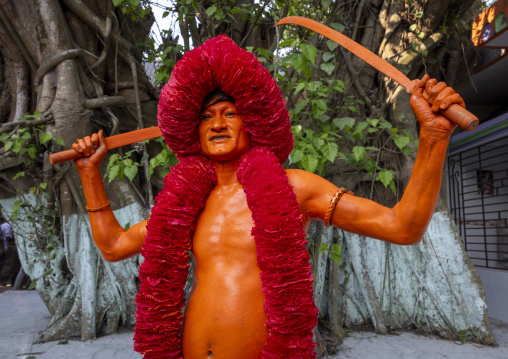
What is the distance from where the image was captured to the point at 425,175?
123cm

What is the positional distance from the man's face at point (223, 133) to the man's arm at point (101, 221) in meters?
0.46

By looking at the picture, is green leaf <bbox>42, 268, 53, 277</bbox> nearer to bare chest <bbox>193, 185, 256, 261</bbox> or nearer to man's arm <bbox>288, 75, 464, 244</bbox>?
bare chest <bbox>193, 185, 256, 261</bbox>

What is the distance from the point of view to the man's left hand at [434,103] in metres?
1.14

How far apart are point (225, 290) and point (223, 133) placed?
60 centimetres

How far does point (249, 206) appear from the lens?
4.85 feet

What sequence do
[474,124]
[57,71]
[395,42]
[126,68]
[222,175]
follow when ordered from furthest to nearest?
[126,68] → [395,42] → [57,71] → [222,175] → [474,124]

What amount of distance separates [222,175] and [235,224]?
25 centimetres

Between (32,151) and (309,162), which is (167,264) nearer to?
(309,162)

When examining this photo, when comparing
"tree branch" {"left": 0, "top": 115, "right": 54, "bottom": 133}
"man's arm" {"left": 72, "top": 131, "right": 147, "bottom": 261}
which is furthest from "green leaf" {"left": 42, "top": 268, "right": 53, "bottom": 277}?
"man's arm" {"left": 72, "top": 131, "right": 147, "bottom": 261}

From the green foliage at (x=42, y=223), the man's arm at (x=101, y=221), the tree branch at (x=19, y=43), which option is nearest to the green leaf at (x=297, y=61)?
the man's arm at (x=101, y=221)

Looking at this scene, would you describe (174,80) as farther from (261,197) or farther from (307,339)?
(307,339)

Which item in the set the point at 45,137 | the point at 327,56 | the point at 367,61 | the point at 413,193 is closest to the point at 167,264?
the point at 413,193

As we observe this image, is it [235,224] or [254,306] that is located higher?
[235,224]

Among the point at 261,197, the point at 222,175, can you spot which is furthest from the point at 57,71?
the point at 261,197
